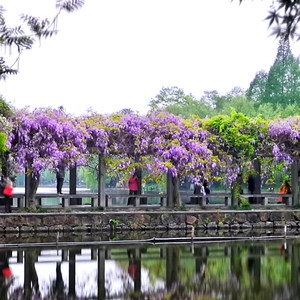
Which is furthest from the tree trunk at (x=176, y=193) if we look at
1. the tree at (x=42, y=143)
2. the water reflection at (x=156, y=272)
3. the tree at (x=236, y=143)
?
the water reflection at (x=156, y=272)

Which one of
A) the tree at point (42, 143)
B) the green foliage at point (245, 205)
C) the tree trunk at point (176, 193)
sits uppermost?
the tree at point (42, 143)

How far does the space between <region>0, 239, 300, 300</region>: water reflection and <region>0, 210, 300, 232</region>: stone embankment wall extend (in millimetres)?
3810

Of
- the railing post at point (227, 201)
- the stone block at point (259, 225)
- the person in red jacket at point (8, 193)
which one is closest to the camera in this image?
the person in red jacket at point (8, 193)

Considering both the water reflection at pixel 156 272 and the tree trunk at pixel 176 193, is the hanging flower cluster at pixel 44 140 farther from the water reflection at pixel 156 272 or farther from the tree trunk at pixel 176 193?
the water reflection at pixel 156 272

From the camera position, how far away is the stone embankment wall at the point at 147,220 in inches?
812

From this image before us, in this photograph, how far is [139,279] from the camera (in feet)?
42.9

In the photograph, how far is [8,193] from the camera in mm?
20453

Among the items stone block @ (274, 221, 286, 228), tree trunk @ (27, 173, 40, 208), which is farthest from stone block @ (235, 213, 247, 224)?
tree trunk @ (27, 173, 40, 208)

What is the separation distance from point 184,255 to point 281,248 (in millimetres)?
2835

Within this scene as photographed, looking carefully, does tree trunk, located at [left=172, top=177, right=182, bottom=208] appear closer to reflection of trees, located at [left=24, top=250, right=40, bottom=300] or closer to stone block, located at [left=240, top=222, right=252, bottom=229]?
stone block, located at [left=240, top=222, right=252, bottom=229]

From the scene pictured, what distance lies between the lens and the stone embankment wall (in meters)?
20.6

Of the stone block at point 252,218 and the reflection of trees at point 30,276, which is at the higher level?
the stone block at point 252,218

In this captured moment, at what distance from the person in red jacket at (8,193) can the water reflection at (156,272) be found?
398 centimetres

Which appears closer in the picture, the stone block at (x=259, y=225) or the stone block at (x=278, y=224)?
the stone block at (x=259, y=225)
